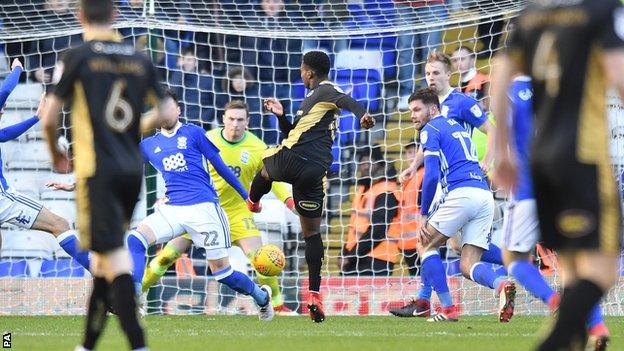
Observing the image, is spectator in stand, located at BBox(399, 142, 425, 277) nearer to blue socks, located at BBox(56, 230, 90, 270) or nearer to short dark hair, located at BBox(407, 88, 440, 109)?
short dark hair, located at BBox(407, 88, 440, 109)

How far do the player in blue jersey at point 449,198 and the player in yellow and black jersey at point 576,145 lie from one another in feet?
17.8

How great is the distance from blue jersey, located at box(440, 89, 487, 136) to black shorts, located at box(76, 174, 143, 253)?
16.8 feet

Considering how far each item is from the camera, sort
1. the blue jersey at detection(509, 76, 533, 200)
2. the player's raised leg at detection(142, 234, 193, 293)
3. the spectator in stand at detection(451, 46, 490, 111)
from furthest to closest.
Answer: the spectator in stand at detection(451, 46, 490, 111) < the player's raised leg at detection(142, 234, 193, 293) < the blue jersey at detection(509, 76, 533, 200)

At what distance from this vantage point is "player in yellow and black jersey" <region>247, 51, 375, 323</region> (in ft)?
33.5

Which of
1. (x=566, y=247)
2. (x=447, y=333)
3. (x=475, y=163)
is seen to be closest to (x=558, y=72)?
(x=566, y=247)

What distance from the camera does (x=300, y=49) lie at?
14.5m

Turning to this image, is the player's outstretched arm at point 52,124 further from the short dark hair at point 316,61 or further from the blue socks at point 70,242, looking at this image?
the blue socks at point 70,242

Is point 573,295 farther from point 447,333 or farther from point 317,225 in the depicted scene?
point 317,225

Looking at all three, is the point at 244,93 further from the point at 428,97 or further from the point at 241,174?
the point at 428,97

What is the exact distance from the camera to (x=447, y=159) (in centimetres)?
1020

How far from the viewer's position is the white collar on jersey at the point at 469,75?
13.8 meters

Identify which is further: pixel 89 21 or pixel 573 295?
pixel 89 21

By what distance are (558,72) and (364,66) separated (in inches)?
377

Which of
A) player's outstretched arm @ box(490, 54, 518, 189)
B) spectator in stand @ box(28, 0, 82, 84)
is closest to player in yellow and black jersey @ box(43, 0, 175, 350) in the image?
player's outstretched arm @ box(490, 54, 518, 189)
